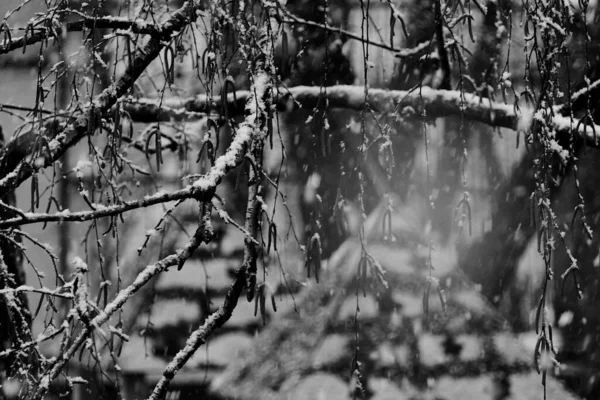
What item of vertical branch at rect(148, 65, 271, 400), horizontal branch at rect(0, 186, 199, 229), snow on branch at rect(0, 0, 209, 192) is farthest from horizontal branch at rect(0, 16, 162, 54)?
horizontal branch at rect(0, 186, 199, 229)

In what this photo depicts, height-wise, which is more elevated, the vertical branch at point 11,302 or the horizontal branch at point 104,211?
the horizontal branch at point 104,211

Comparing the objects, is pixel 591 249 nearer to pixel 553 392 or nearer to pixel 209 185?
pixel 553 392

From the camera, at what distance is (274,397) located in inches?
135

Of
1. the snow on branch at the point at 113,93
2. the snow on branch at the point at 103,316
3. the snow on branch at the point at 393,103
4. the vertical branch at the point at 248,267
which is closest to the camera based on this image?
the snow on branch at the point at 103,316

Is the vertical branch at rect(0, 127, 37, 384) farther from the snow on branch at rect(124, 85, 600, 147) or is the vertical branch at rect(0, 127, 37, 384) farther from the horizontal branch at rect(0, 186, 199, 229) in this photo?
the snow on branch at rect(124, 85, 600, 147)

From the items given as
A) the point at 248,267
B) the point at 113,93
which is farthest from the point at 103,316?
the point at 113,93

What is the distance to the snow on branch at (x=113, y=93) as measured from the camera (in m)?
1.71

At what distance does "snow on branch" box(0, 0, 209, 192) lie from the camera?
67.2 inches

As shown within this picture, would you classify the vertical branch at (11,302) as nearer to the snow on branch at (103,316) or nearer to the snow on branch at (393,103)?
the snow on branch at (103,316)

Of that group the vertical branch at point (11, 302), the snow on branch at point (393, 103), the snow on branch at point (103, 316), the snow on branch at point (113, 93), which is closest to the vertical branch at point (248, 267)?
the snow on branch at point (103, 316)

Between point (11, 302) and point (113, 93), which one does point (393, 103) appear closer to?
point (113, 93)

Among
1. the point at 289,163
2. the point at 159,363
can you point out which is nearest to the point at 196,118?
the point at 289,163

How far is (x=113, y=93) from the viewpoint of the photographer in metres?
1.83

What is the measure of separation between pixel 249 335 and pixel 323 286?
57 cm
